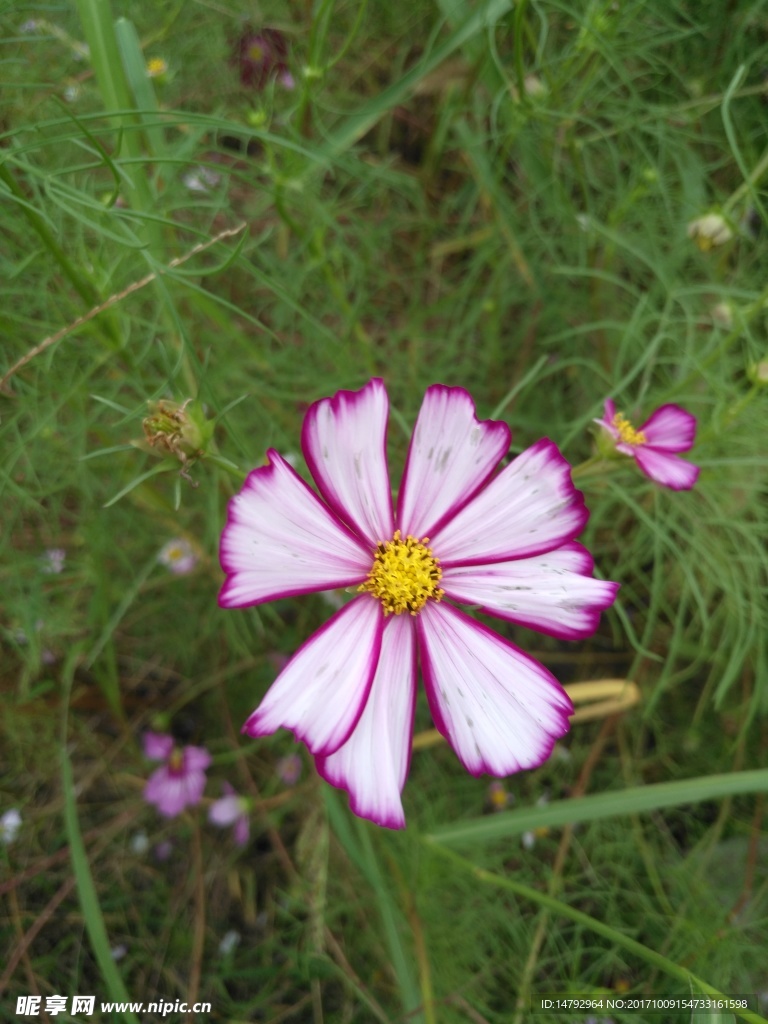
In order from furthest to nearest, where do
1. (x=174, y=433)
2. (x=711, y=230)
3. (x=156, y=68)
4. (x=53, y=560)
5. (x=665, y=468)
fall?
(x=53, y=560) < (x=156, y=68) < (x=711, y=230) < (x=665, y=468) < (x=174, y=433)

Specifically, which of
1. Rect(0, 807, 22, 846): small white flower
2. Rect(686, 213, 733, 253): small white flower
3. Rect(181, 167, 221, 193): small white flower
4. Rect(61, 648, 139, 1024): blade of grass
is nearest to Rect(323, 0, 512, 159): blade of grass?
Rect(181, 167, 221, 193): small white flower

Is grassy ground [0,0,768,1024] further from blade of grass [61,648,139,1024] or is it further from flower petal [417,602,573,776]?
flower petal [417,602,573,776]

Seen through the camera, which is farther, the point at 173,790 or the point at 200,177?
the point at 173,790

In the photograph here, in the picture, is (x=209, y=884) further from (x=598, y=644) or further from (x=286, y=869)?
(x=598, y=644)

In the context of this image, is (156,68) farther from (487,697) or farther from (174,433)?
(487,697)

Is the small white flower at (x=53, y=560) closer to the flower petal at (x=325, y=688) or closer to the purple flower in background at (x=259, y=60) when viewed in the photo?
the flower petal at (x=325, y=688)

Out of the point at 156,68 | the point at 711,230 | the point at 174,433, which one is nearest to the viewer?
the point at 174,433

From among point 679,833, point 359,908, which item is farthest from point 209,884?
point 679,833

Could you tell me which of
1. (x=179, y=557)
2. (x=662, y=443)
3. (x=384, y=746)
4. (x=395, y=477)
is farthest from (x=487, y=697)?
(x=179, y=557)
